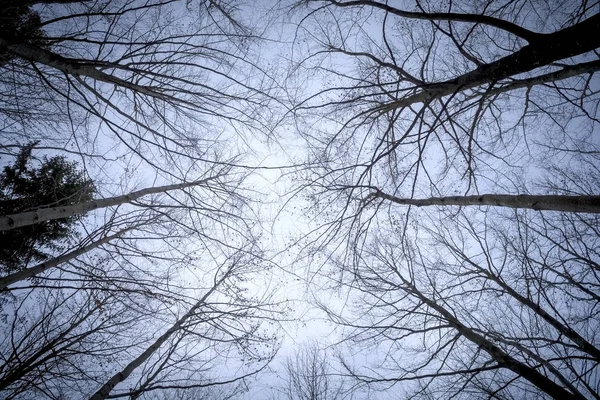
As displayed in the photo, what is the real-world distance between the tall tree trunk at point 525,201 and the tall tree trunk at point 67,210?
3.59 metres

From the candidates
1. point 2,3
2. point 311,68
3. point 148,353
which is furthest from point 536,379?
point 2,3

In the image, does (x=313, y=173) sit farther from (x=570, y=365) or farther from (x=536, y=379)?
(x=570, y=365)

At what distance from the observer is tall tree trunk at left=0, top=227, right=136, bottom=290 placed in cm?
368

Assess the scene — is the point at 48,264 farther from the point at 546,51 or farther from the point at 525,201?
the point at 546,51

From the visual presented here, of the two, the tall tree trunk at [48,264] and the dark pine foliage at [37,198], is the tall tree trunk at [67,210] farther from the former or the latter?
the dark pine foliage at [37,198]

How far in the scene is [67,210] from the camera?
3676 millimetres

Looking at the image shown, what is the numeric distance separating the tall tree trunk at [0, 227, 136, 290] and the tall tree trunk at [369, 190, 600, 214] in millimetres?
4923

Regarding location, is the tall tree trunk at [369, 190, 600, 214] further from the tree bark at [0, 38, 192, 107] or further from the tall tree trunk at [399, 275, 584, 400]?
the tree bark at [0, 38, 192, 107]

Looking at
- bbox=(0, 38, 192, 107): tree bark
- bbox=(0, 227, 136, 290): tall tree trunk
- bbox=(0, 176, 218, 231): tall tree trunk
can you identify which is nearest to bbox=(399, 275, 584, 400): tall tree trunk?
bbox=(0, 176, 218, 231): tall tree trunk

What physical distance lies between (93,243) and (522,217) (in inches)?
309

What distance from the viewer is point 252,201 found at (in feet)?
14.4

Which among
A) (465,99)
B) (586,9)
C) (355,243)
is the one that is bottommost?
(355,243)

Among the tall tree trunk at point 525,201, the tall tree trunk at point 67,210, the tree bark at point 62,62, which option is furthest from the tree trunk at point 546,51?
the tall tree trunk at point 67,210

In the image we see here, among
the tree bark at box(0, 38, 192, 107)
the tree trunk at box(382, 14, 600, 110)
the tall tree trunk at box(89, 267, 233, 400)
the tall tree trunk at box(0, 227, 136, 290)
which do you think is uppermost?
the tree bark at box(0, 38, 192, 107)
